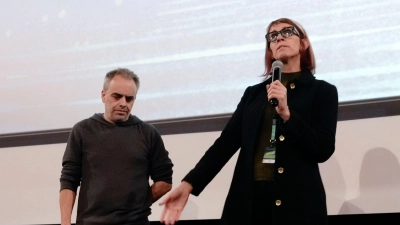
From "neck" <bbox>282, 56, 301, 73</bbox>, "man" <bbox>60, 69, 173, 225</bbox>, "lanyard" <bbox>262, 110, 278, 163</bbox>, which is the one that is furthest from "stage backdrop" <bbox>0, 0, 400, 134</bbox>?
"lanyard" <bbox>262, 110, 278, 163</bbox>

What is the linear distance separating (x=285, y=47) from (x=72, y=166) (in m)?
1.02

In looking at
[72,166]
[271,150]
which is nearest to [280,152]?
[271,150]

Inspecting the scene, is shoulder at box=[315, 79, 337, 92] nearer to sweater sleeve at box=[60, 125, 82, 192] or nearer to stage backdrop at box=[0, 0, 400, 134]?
Answer: stage backdrop at box=[0, 0, 400, 134]

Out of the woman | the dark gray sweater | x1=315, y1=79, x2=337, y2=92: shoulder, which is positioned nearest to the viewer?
the woman

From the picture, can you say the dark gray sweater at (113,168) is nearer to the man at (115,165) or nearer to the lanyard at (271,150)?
the man at (115,165)

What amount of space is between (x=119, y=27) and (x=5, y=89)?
85 cm

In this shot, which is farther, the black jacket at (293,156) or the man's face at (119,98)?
the man's face at (119,98)

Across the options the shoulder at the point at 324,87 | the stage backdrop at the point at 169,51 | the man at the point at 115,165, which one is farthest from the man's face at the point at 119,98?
the shoulder at the point at 324,87

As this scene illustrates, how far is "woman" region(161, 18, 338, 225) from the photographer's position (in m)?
1.86

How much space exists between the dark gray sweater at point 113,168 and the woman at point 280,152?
48cm

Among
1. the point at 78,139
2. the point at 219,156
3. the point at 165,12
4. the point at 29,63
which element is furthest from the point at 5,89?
the point at 219,156

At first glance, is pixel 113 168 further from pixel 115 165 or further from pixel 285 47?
pixel 285 47

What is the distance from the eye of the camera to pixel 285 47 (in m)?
2.11

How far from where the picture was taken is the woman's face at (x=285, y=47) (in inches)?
82.7
